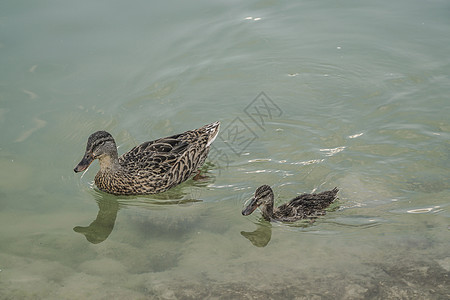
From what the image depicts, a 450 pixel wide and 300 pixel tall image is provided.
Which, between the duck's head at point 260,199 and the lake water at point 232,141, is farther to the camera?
the duck's head at point 260,199

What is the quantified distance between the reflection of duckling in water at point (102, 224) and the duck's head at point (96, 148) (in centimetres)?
49

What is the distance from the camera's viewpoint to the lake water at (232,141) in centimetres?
518

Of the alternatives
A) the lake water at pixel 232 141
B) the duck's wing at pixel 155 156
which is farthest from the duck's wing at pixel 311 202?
the duck's wing at pixel 155 156

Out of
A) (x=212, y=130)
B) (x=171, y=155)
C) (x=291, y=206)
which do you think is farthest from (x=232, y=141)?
(x=291, y=206)

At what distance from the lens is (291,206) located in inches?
239

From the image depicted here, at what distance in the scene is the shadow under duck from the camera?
6457 millimetres

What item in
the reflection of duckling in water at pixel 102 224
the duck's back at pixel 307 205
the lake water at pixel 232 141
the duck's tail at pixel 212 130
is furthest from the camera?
the duck's tail at pixel 212 130

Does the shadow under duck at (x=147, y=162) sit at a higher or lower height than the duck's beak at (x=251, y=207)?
higher

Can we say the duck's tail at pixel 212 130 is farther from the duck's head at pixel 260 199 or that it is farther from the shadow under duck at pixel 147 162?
the duck's head at pixel 260 199

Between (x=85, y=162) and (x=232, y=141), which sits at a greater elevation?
(x=85, y=162)

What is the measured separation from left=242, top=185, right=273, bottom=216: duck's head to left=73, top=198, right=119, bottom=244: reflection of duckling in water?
1.42 meters

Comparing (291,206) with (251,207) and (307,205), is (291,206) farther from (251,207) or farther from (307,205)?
(251,207)

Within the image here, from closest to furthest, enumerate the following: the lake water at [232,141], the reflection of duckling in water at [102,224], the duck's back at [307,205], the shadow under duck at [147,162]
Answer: the lake water at [232,141], the reflection of duckling in water at [102,224], the duck's back at [307,205], the shadow under duck at [147,162]

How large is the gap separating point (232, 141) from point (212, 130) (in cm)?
45
